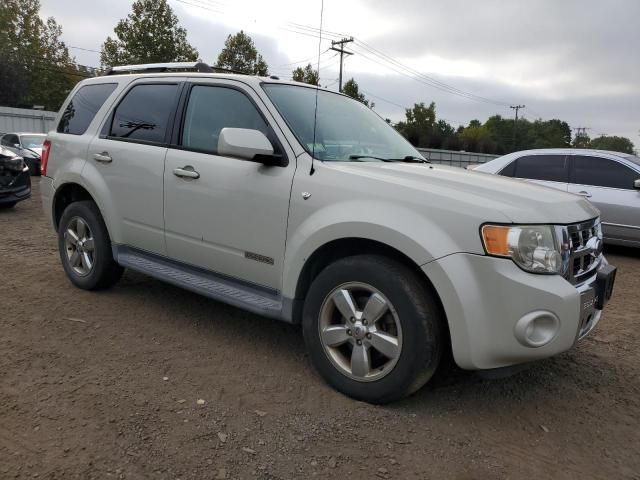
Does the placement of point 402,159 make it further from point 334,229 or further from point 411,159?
point 334,229

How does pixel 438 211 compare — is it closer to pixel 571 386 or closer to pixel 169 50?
pixel 571 386

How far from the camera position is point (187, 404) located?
114 inches

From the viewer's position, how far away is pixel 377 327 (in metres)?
2.88

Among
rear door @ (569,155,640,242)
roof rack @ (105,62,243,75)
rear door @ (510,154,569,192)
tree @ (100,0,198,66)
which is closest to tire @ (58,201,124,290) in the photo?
roof rack @ (105,62,243,75)

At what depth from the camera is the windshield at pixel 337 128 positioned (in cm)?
340

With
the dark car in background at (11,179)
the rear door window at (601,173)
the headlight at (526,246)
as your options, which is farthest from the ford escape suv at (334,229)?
the dark car in background at (11,179)

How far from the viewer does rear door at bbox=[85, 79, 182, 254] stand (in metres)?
3.94

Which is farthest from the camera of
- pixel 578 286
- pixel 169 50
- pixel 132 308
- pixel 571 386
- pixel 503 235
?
pixel 169 50

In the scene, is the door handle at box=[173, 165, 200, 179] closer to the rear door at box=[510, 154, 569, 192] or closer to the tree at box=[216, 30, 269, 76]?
the rear door at box=[510, 154, 569, 192]

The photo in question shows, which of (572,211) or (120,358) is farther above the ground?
(572,211)

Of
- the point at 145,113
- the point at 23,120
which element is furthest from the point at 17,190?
the point at 23,120

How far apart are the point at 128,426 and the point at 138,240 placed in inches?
71.0

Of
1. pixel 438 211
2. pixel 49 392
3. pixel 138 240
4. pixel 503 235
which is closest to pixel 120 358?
pixel 49 392

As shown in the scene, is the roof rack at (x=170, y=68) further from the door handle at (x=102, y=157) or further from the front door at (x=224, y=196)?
the door handle at (x=102, y=157)
